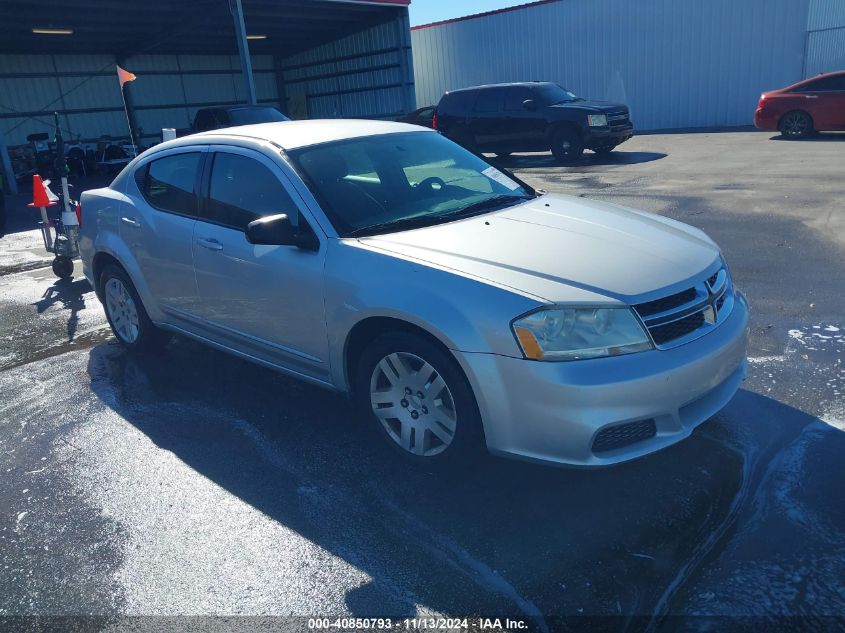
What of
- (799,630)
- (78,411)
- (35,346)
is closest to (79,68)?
(35,346)

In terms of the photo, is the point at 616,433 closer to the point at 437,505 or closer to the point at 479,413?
the point at 479,413

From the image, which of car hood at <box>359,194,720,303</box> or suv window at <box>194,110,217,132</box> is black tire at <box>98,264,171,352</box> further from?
suv window at <box>194,110,217,132</box>

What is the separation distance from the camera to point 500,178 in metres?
4.75

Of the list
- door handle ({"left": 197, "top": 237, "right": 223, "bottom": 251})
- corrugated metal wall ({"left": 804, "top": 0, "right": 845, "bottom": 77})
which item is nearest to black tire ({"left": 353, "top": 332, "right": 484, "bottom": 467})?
door handle ({"left": 197, "top": 237, "right": 223, "bottom": 251})

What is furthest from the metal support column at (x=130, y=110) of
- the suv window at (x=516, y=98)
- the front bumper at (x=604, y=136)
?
the front bumper at (x=604, y=136)

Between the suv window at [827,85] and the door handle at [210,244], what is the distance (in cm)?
1696

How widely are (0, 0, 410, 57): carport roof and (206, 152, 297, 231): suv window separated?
57.1 ft

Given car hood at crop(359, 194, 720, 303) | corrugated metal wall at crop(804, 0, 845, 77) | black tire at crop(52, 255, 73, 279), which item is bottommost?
black tire at crop(52, 255, 73, 279)

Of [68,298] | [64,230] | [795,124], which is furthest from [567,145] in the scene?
[68,298]

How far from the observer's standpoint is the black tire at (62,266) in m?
8.13

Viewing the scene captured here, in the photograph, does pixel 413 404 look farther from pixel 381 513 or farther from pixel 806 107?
pixel 806 107

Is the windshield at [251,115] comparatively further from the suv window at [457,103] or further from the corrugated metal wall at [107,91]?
the corrugated metal wall at [107,91]

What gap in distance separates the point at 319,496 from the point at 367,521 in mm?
351

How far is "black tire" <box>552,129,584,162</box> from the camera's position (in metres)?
16.2
